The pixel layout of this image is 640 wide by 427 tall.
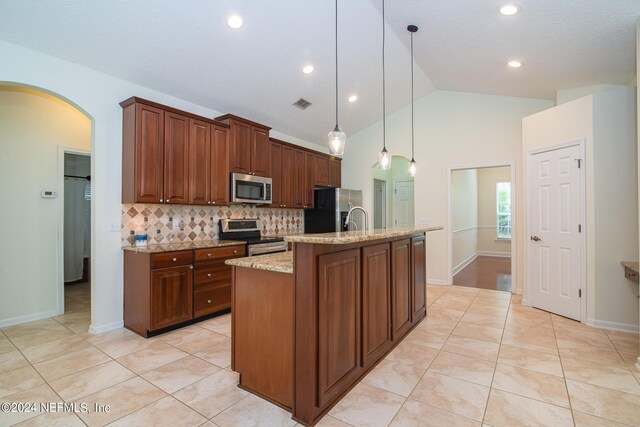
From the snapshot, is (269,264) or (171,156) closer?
(269,264)

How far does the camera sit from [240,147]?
4.23 m

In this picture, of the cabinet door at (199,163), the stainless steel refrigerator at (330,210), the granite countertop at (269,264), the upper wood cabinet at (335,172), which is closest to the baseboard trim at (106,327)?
the cabinet door at (199,163)

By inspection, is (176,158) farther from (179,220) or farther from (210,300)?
(210,300)

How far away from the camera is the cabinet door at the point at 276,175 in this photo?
4.84 metres

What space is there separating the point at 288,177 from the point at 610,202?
408 centimetres

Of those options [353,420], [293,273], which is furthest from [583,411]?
[293,273]

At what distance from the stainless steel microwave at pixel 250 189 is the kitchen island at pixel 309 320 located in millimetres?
2064

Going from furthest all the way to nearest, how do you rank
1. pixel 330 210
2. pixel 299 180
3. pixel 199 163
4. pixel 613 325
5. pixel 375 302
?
1. pixel 330 210
2. pixel 299 180
3. pixel 199 163
4. pixel 613 325
5. pixel 375 302

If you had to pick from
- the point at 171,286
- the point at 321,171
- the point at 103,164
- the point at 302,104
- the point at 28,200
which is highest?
the point at 302,104

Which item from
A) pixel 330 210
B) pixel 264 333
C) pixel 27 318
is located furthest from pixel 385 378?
pixel 27 318

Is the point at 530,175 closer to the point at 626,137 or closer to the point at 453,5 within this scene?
the point at 626,137

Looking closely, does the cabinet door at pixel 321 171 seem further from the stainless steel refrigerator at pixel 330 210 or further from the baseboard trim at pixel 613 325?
the baseboard trim at pixel 613 325

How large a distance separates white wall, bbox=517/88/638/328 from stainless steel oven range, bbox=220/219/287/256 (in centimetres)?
373

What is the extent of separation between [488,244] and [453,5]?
8.17 m
